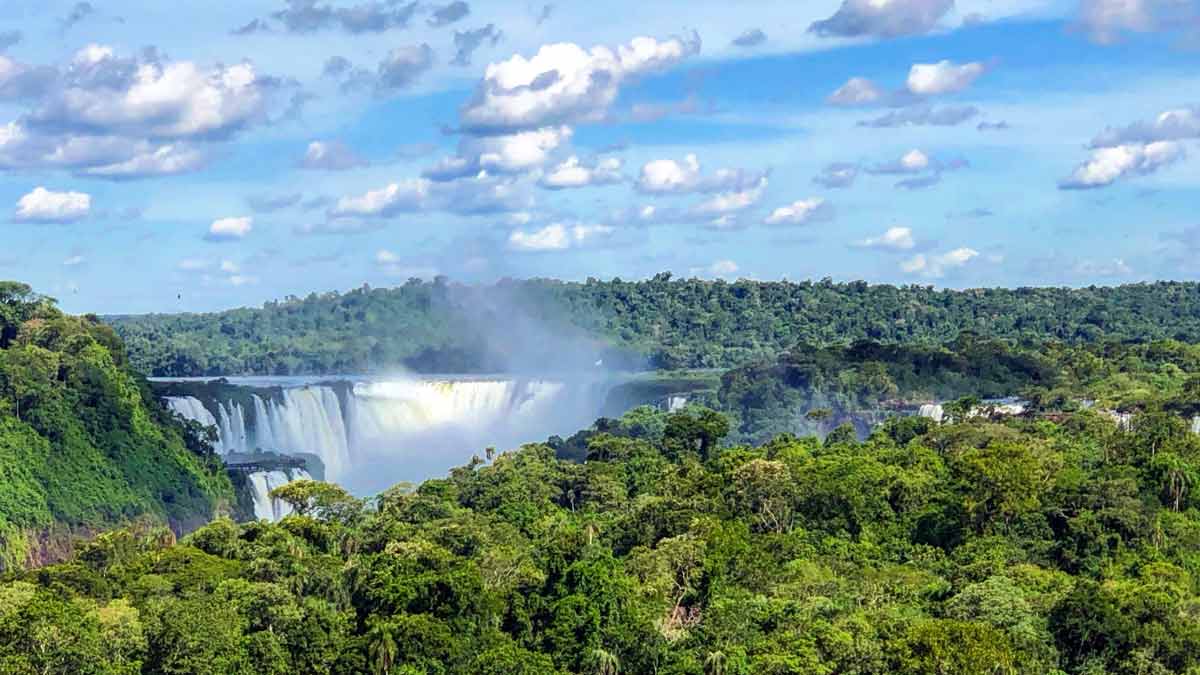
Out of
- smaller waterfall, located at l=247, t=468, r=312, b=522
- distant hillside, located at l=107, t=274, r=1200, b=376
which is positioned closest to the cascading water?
smaller waterfall, located at l=247, t=468, r=312, b=522

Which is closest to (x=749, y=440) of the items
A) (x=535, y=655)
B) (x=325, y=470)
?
(x=325, y=470)

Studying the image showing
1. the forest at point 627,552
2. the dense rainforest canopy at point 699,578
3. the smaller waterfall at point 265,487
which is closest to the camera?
the dense rainforest canopy at point 699,578

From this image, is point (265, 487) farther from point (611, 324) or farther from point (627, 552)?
point (611, 324)

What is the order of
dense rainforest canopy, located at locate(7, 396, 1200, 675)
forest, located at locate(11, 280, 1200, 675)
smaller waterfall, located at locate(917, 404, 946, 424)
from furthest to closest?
smaller waterfall, located at locate(917, 404, 946, 424)
forest, located at locate(11, 280, 1200, 675)
dense rainforest canopy, located at locate(7, 396, 1200, 675)

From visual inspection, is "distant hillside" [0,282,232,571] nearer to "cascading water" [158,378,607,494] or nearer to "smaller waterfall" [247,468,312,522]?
"smaller waterfall" [247,468,312,522]

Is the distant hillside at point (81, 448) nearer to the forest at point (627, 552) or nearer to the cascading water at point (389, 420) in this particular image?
the forest at point (627, 552)

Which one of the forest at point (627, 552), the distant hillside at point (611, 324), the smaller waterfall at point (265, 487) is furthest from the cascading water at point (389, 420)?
the distant hillside at point (611, 324)

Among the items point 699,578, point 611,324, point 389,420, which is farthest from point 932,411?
point 611,324
